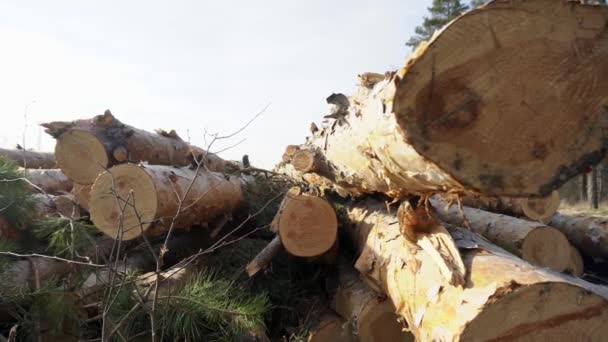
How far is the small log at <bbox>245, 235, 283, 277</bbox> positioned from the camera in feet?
11.9

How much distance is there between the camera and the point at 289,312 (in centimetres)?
379

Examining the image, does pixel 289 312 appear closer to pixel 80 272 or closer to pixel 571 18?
pixel 80 272

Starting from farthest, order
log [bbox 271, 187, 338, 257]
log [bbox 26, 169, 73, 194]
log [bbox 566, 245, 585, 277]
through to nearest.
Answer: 1. log [bbox 566, 245, 585, 277]
2. log [bbox 26, 169, 73, 194]
3. log [bbox 271, 187, 338, 257]

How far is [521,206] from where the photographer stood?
6.15 meters

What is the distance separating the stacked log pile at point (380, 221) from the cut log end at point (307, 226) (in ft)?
0.04

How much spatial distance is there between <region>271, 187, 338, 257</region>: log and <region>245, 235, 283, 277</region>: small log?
0.11 m

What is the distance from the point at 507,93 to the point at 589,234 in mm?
4443

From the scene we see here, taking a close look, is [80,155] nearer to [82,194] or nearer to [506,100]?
[82,194]

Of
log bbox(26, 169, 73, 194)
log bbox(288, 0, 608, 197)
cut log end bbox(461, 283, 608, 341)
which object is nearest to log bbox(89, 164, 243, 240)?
log bbox(288, 0, 608, 197)

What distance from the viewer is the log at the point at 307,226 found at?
11.7 ft

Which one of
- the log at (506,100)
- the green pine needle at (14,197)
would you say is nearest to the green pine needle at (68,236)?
the green pine needle at (14,197)

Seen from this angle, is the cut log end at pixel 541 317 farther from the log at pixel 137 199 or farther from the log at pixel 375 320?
the log at pixel 137 199

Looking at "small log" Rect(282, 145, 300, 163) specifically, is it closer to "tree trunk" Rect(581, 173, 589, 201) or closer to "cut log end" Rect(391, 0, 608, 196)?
"cut log end" Rect(391, 0, 608, 196)

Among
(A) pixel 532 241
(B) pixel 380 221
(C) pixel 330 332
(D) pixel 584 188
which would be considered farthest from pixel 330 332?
(D) pixel 584 188
